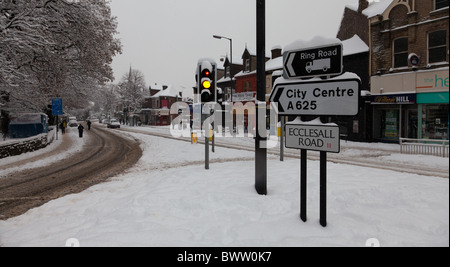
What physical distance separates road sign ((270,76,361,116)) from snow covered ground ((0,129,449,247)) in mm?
1286

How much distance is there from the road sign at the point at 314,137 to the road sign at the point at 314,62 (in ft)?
2.32

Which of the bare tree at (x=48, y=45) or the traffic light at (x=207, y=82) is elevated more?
the bare tree at (x=48, y=45)

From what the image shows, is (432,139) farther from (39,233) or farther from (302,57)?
(39,233)

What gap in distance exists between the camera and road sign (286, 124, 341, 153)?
342cm

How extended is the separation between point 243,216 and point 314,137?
1.68 metres

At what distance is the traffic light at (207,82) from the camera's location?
797cm

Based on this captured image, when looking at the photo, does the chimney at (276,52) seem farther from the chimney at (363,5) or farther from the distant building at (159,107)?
the distant building at (159,107)

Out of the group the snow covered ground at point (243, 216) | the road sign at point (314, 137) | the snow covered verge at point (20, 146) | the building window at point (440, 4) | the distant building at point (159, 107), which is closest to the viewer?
the building window at point (440, 4)

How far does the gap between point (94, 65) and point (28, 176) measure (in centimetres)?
1078

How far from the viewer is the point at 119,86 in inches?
2591

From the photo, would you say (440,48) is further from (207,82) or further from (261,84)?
(207,82)

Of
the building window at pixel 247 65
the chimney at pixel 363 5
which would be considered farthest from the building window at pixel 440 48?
the building window at pixel 247 65
